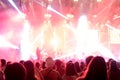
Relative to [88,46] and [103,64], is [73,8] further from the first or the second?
[103,64]

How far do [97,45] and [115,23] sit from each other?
374 centimetres

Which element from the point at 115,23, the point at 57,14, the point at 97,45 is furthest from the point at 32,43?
the point at 115,23

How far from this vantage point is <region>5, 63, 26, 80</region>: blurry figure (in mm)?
4715

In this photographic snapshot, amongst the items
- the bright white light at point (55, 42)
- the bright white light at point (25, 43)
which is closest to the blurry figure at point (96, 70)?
the bright white light at point (25, 43)

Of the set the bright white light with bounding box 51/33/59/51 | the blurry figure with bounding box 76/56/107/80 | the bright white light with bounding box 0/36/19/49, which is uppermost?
the bright white light with bounding box 51/33/59/51

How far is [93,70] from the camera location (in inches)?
197

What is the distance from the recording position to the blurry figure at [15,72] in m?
4.71

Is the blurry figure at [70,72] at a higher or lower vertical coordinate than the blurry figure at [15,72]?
lower

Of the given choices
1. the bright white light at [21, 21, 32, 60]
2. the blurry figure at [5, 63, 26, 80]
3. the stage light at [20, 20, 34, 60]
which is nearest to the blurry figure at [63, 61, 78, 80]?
the blurry figure at [5, 63, 26, 80]

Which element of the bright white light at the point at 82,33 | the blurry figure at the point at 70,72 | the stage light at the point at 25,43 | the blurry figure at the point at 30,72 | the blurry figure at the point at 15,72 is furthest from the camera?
the bright white light at the point at 82,33

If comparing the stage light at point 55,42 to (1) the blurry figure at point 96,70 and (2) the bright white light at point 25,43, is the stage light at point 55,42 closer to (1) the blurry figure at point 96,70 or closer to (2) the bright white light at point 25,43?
(2) the bright white light at point 25,43

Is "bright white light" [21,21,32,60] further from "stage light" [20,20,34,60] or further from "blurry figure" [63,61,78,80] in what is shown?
"blurry figure" [63,61,78,80]

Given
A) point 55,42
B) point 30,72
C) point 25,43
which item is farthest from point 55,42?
point 30,72

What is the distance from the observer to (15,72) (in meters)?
4.73
